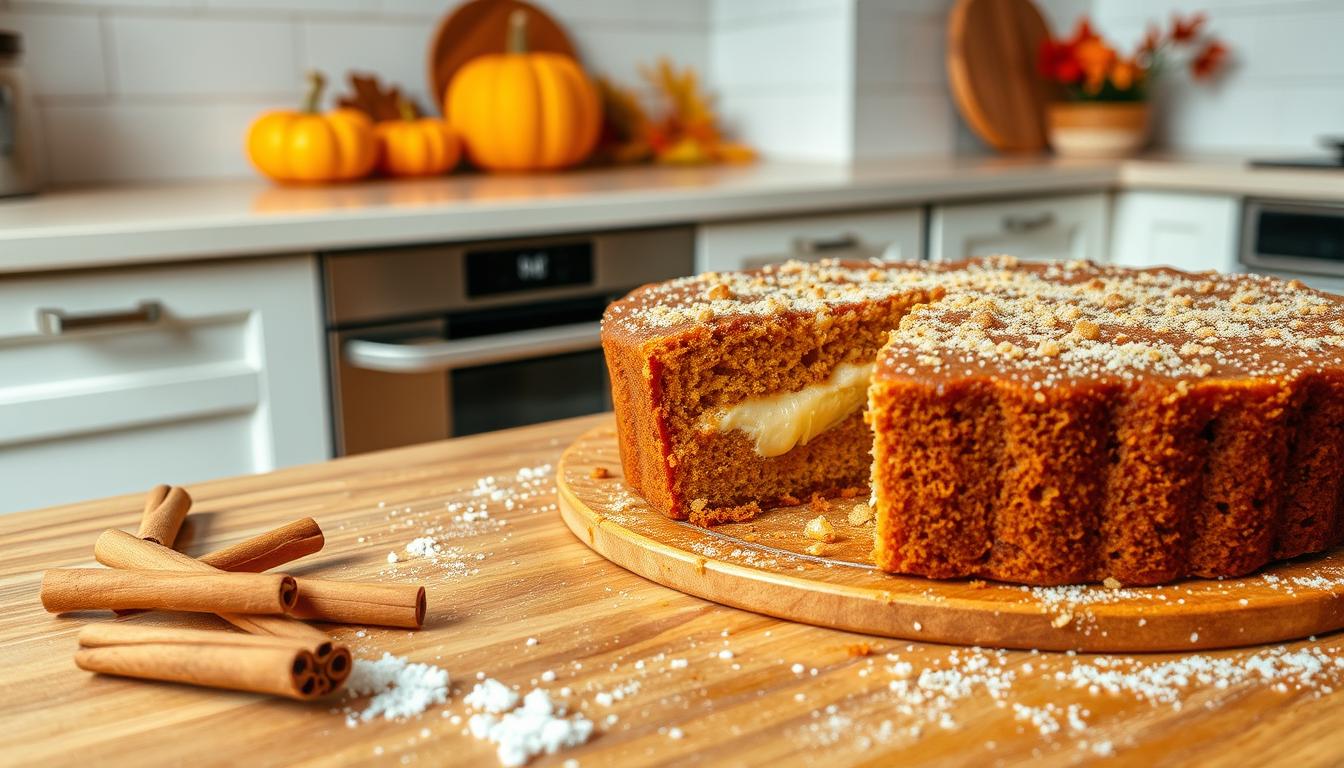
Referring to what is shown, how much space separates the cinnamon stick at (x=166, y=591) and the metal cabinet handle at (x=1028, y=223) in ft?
7.19

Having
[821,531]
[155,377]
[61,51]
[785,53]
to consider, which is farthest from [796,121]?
[821,531]

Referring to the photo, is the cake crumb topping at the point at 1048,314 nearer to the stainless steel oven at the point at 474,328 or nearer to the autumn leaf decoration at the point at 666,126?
the stainless steel oven at the point at 474,328

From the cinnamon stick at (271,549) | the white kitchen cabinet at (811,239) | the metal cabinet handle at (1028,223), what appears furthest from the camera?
→ the metal cabinet handle at (1028,223)

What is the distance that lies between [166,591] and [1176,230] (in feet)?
7.92

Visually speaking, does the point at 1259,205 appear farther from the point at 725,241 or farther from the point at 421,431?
the point at 421,431

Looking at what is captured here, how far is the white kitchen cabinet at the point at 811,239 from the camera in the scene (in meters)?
A: 2.21

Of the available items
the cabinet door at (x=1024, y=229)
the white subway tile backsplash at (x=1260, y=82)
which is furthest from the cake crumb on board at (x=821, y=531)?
the white subway tile backsplash at (x=1260, y=82)

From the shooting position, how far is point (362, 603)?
0.74 m

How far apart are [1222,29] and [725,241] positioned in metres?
1.77

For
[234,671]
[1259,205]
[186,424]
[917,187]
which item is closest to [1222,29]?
[1259,205]

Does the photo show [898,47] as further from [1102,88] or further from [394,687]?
[394,687]

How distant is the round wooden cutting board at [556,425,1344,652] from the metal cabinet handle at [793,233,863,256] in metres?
1.47

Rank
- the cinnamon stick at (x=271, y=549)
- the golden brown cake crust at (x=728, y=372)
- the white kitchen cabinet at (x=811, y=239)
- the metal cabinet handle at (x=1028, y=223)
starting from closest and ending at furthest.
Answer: the cinnamon stick at (x=271, y=549)
the golden brown cake crust at (x=728, y=372)
the white kitchen cabinet at (x=811, y=239)
the metal cabinet handle at (x=1028, y=223)

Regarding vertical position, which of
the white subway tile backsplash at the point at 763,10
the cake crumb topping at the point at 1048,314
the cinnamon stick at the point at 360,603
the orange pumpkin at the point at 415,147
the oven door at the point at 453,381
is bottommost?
the oven door at the point at 453,381
